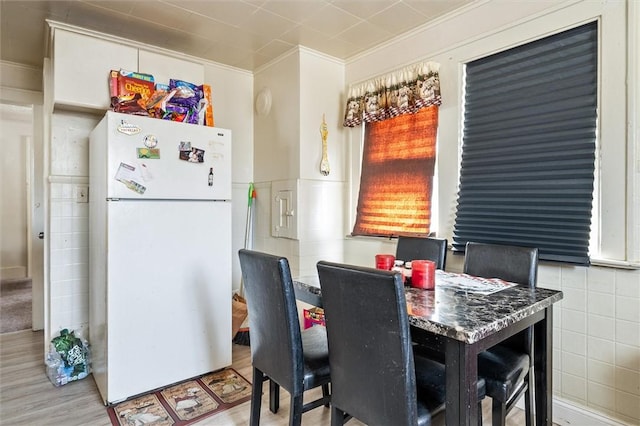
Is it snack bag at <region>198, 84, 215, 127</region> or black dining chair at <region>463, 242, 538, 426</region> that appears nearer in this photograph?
black dining chair at <region>463, 242, 538, 426</region>

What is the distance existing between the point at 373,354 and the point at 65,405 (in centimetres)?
201

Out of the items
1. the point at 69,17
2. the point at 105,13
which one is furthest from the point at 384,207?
the point at 69,17

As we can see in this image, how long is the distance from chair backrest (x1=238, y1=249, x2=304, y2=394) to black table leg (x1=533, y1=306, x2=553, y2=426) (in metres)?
1.07

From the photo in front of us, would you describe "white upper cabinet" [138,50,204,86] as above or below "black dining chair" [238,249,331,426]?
above

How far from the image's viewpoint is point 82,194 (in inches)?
107

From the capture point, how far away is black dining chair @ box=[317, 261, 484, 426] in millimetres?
1103

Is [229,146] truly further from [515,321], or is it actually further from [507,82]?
[515,321]

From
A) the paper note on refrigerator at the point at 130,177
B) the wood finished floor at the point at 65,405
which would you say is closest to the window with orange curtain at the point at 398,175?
the wood finished floor at the point at 65,405

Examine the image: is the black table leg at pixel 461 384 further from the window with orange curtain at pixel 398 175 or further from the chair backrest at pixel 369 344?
the window with orange curtain at pixel 398 175

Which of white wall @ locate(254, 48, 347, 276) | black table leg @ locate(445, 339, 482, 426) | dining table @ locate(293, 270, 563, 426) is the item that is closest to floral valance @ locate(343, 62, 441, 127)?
white wall @ locate(254, 48, 347, 276)

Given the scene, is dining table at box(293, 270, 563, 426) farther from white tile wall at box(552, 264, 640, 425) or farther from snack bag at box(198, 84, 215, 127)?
snack bag at box(198, 84, 215, 127)

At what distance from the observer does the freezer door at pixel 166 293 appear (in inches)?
82.0

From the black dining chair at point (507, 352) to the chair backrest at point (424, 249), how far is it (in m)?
0.21

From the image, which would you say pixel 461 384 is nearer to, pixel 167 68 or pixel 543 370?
pixel 543 370
